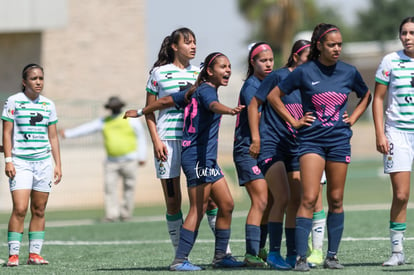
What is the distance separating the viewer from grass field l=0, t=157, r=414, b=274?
30.8 feet

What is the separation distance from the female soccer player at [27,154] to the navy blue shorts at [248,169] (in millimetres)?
2313

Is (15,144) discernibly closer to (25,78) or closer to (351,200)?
(25,78)

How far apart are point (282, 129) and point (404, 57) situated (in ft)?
4.32

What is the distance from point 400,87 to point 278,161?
1.32m

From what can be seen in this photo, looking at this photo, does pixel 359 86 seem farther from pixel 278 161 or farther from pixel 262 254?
pixel 262 254

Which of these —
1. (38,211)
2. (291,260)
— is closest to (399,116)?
(291,260)

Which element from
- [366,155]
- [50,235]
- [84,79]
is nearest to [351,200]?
[50,235]

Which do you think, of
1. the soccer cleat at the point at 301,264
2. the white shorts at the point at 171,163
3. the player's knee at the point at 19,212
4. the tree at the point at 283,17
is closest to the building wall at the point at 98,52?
the tree at the point at 283,17

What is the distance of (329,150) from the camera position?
854 cm

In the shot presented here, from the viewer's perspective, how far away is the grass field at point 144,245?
9375mm

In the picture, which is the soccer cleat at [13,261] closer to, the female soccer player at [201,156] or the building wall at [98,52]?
the female soccer player at [201,156]

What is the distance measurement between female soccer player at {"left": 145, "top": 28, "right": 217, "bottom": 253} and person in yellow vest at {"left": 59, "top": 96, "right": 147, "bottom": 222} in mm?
8872

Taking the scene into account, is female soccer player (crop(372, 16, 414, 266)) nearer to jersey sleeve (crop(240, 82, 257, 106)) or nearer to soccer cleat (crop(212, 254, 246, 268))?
jersey sleeve (crop(240, 82, 257, 106))

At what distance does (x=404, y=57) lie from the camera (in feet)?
29.4
